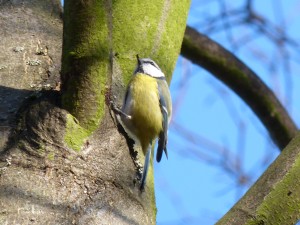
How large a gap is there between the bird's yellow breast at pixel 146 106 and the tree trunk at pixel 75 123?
1.03ft

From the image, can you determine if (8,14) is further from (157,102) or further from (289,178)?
(289,178)

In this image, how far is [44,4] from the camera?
1985 millimetres

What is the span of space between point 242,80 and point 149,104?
744mm

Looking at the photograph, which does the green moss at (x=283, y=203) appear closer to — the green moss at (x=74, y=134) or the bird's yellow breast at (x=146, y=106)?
the green moss at (x=74, y=134)

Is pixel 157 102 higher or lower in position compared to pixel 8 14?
lower

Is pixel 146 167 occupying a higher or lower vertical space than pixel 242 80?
lower

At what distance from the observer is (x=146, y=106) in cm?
225

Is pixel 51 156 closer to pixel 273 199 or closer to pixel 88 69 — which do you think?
pixel 88 69

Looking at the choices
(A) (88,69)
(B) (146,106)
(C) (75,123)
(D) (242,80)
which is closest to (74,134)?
(C) (75,123)

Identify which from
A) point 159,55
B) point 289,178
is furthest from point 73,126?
point 289,178

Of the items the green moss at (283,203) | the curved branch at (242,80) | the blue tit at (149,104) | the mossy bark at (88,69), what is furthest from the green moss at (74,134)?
the curved branch at (242,80)

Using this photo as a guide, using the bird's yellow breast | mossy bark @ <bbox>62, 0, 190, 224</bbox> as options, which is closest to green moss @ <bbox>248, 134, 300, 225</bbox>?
mossy bark @ <bbox>62, 0, 190, 224</bbox>

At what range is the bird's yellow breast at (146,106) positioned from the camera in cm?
206

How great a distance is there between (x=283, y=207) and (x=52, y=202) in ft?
1.85
